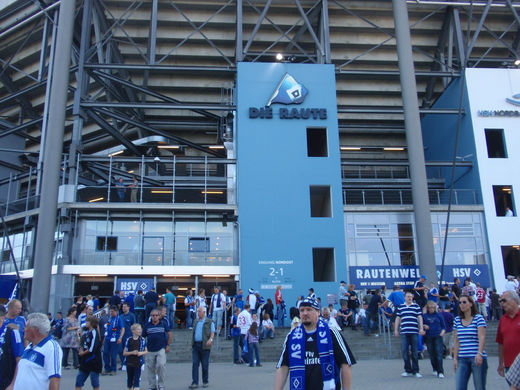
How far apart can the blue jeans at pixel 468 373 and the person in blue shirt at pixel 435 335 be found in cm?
407

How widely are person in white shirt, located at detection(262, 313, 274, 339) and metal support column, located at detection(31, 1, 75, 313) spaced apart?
9721 millimetres

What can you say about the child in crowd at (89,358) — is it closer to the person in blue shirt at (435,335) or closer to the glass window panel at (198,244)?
the person in blue shirt at (435,335)

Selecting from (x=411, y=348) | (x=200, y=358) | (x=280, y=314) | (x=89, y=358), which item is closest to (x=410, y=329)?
(x=411, y=348)

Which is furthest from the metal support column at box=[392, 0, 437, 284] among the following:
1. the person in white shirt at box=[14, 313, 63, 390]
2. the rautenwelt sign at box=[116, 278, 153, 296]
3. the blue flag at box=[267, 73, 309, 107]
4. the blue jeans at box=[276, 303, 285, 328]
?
the person in white shirt at box=[14, 313, 63, 390]

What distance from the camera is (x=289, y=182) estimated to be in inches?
958

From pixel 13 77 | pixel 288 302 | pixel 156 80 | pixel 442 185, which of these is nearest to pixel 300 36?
pixel 156 80

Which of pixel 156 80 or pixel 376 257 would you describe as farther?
pixel 156 80

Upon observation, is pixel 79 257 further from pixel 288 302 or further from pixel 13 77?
pixel 13 77

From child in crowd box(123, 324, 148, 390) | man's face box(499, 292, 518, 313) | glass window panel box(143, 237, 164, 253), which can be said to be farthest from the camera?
glass window panel box(143, 237, 164, 253)

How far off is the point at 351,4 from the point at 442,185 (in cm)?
1163

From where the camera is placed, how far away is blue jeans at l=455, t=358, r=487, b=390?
650cm

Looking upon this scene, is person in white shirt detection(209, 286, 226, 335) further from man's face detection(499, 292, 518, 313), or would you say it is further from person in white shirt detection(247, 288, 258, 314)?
man's face detection(499, 292, 518, 313)

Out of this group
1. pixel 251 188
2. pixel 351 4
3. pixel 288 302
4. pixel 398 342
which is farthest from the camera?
pixel 351 4

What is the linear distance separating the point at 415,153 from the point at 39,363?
71.6 ft
